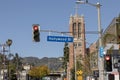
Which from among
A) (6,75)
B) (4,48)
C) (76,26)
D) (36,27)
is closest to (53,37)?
(36,27)

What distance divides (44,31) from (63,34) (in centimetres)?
361

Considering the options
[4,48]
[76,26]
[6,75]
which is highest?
[76,26]

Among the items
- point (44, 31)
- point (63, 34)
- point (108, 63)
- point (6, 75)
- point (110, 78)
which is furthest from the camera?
point (6, 75)

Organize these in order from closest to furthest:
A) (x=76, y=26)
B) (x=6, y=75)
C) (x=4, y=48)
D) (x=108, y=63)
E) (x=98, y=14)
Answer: (x=108, y=63), (x=98, y=14), (x=4, y=48), (x=6, y=75), (x=76, y=26)

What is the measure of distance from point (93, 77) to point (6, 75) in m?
64.1

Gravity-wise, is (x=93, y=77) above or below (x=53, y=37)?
below

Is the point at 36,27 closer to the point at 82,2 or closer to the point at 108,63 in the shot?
the point at 82,2

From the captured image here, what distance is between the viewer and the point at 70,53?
193875mm

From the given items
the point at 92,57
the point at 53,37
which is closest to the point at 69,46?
the point at 92,57

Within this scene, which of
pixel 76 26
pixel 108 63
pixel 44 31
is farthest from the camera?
pixel 76 26

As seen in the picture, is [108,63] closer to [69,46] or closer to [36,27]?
[36,27]

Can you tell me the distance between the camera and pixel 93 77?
79500mm

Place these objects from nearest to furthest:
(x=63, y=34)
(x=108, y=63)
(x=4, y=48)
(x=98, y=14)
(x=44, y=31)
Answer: (x=108, y=63) → (x=98, y=14) → (x=44, y=31) → (x=63, y=34) → (x=4, y=48)

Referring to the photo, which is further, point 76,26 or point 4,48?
point 76,26
